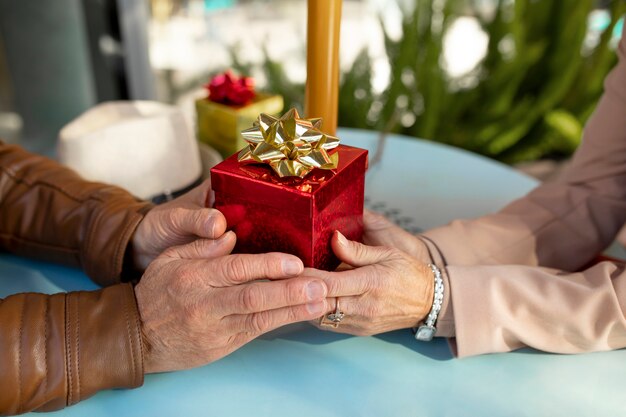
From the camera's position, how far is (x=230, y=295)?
0.56 m

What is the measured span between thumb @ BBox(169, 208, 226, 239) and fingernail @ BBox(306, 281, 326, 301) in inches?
4.2

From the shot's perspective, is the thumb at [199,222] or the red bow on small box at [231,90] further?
the red bow on small box at [231,90]

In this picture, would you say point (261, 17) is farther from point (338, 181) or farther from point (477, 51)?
point (338, 181)

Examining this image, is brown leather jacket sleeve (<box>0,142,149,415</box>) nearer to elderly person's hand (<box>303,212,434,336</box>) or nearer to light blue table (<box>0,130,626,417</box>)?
light blue table (<box>0,130,626,417</box>)

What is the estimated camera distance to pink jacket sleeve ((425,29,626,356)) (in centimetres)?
64

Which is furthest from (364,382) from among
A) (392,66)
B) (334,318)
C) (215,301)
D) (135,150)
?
(392,66)

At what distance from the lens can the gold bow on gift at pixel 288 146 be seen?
54cm

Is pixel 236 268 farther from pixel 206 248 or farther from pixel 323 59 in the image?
pixel 323 59

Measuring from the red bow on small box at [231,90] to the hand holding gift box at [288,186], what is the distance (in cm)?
38

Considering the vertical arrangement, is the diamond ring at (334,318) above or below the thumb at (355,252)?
below

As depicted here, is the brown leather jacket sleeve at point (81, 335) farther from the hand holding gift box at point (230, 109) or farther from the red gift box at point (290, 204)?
the hand holding gift box at point (230, 109)

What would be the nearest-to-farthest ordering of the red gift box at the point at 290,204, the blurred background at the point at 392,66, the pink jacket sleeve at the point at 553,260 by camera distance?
the red gift box at the point at 290,204 → the pink jacket sleeve at the point at 553,260 → the blurred background at the point at 392,66

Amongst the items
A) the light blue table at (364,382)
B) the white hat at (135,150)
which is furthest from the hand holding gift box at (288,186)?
the white hat at (135,150)

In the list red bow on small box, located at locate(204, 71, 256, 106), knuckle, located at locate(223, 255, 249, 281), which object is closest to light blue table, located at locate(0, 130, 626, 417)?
knuckle, located at locate(223, 255, 249, 281)
